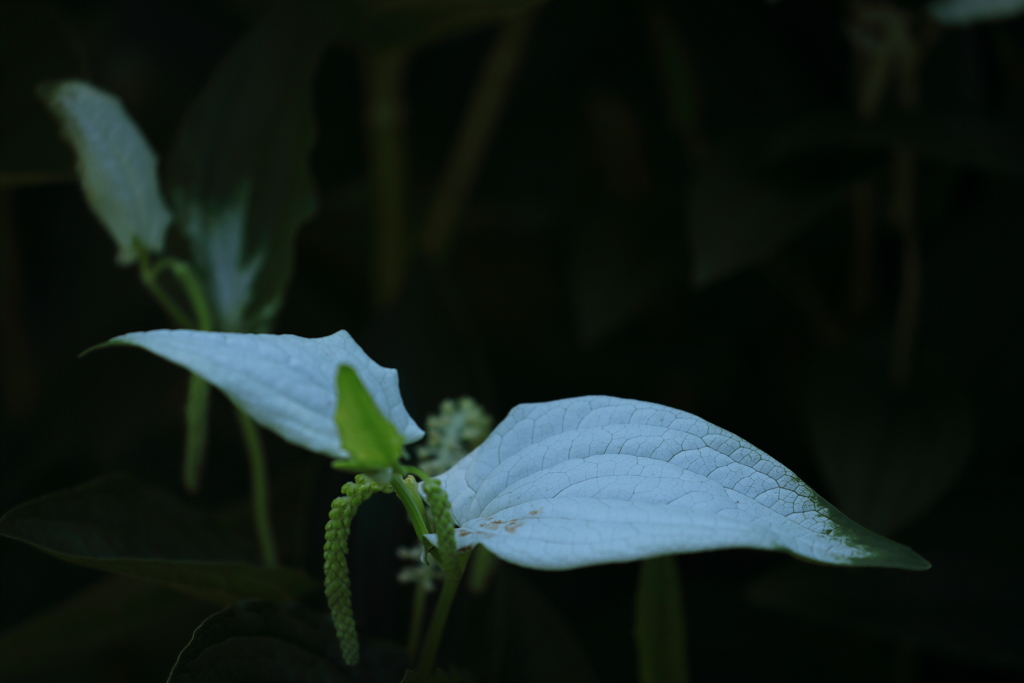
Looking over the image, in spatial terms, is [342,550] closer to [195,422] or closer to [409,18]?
[195,422]

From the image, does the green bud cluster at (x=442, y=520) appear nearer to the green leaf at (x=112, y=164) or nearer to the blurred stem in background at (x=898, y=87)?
the green leaf at (x=112, y=164)

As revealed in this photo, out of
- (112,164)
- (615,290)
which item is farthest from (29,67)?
(615,290)

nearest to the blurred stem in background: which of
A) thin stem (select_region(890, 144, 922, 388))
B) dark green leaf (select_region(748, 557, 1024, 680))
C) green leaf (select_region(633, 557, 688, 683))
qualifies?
thin stem (select_region(890, 144, 922, 388))

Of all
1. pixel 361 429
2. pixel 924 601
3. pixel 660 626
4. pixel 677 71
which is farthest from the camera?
pixel 677 71

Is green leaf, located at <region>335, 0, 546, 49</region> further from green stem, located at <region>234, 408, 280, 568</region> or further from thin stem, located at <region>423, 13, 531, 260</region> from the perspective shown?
green stem, located at <region>234, 408, 280, 568</region>

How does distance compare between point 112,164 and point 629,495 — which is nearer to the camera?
point 629,495

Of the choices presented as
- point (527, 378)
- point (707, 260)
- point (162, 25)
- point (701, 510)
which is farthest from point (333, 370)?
point (162, 25)

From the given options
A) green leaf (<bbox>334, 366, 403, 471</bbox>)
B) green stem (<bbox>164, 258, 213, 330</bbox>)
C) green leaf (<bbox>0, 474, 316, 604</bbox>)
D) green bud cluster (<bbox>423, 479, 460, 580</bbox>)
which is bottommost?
green leaf (<bbox>0, 474, 316, 604</bbox>)
